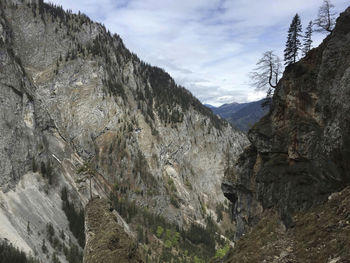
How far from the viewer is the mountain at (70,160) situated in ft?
341

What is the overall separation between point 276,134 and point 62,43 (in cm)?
19418

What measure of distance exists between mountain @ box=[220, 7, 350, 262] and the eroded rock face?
9460mm

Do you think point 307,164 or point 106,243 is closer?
point 307,164

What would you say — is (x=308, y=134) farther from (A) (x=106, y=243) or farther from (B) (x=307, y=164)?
(A) (x=106, y=243)

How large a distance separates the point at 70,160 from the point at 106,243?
413 feet

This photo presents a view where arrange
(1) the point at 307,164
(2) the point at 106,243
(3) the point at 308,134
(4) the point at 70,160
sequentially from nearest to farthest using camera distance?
(1) the point at 307,164, (3) the point at 308,134, (2) the point at 106,243, (4) the point at 70,160

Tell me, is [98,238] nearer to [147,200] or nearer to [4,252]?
[4,252]

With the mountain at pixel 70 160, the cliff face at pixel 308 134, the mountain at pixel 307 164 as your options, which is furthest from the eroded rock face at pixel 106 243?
the mountain at pixel 70 160

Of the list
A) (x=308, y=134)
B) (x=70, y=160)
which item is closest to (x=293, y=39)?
(x=308, y=134)

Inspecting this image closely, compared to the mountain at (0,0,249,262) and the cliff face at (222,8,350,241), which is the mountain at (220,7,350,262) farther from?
the mountain at (0,0,249,262)

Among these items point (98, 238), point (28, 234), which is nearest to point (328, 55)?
point (98, 238)

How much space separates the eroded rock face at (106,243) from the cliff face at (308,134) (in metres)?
14.7

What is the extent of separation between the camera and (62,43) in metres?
192

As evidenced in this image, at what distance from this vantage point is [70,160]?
471 feet
